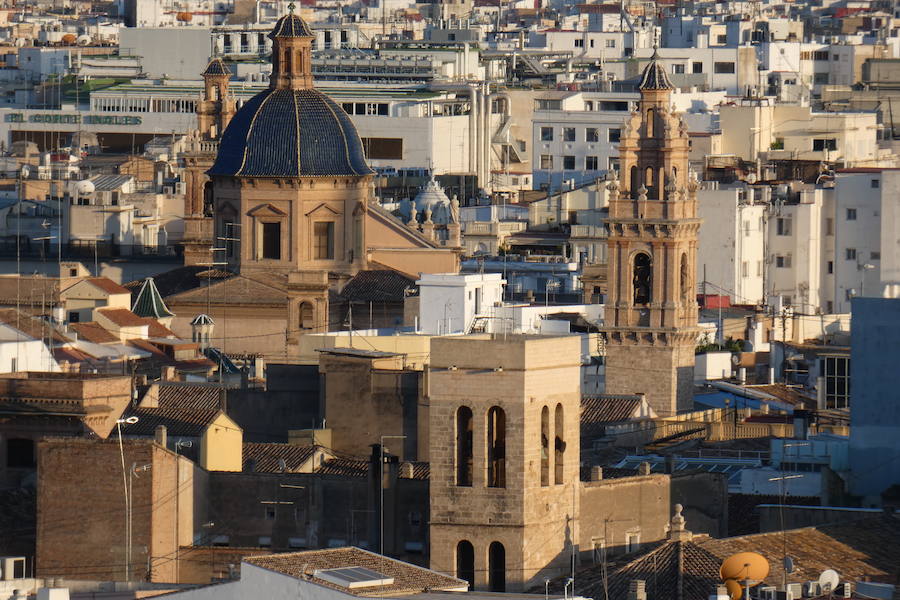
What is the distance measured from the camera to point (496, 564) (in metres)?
41.5

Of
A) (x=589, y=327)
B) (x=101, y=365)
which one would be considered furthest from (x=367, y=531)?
(x=589, y=327)

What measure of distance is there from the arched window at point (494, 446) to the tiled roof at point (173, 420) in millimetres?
8166

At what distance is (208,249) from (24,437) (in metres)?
31.3

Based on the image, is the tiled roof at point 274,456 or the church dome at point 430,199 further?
the church dome at point 430,199

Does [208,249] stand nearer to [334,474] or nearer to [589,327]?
[589,327]

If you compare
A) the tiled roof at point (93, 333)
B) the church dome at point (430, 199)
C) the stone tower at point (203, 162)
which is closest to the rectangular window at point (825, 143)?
the church dome at point (430, 199)

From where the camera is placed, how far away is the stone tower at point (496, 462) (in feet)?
136

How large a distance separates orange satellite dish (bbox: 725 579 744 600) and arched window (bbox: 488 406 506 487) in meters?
3.91

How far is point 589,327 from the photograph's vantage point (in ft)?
230

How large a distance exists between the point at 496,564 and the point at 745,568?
3.89 meters

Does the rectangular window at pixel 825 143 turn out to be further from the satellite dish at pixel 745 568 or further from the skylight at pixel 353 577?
the skylight at pixel 353 577

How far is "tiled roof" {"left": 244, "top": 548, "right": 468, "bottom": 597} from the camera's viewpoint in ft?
113

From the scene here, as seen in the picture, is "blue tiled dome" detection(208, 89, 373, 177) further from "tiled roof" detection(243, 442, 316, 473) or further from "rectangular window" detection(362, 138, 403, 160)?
"rectangular window" detection(362, 138, 403, 160)

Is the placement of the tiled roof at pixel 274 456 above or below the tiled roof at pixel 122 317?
below
